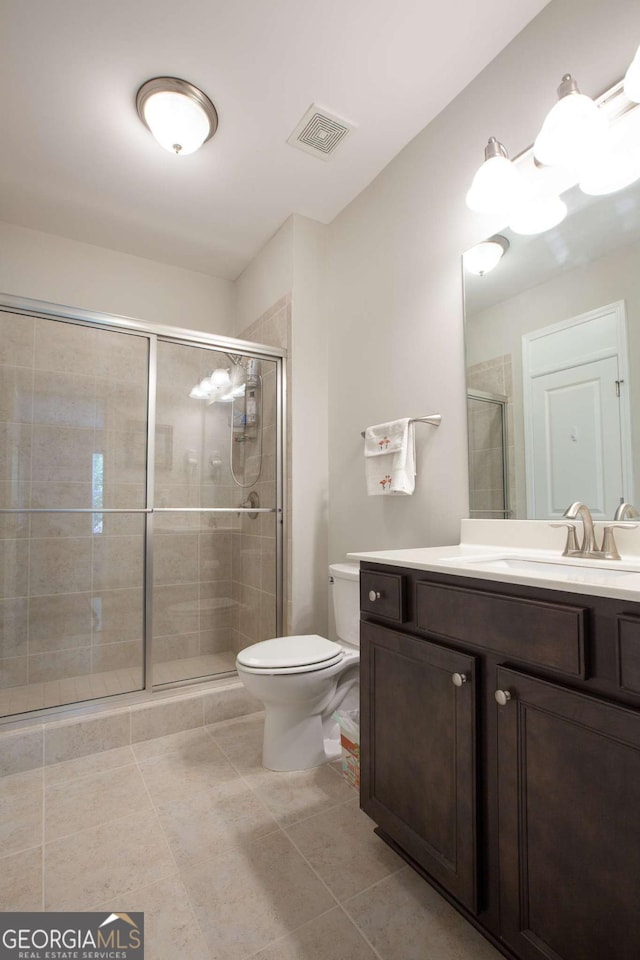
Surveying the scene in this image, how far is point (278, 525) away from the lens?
8.47 ft

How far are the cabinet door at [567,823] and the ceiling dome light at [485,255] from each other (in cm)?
137

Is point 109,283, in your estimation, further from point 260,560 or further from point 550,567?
point 550,567

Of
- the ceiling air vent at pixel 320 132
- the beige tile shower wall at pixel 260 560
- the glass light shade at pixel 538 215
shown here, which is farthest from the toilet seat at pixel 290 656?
the ceiling air vent at pixel 320 132

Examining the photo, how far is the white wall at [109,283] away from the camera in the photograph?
2.62 metres

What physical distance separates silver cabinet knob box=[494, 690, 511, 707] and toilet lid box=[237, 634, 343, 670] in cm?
90

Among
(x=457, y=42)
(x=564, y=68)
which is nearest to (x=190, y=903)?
(x=564, y=68)

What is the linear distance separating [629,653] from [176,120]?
225 cm

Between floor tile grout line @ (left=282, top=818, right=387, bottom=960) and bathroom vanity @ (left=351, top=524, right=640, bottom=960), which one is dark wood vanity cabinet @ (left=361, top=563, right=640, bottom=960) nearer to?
bathroom vanity @ (left=351, top=524, right=640, bottom=960)

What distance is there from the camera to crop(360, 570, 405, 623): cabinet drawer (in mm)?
1228

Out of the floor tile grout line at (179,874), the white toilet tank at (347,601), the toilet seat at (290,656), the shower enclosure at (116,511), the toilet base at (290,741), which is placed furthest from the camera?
the shower enclosure at (116,511)

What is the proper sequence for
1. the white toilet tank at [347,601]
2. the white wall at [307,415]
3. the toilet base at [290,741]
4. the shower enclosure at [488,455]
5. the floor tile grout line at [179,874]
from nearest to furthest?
the floor tile grout line at [179,874] < the shower enclosure at [488,455] < the toilet base at [290,741] < the white toilet tank at [347,601] < the white wall at [307,415]

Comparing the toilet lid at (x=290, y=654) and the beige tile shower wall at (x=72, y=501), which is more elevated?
the beige tile shower wall at (x=72, y=501)

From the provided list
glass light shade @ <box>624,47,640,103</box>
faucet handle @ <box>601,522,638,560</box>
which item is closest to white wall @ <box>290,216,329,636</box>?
faucet handle @ <box>601,522,638,560</box>

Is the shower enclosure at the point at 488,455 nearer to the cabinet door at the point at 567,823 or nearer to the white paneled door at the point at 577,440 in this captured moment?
the white paneled door at the point at 577,440
